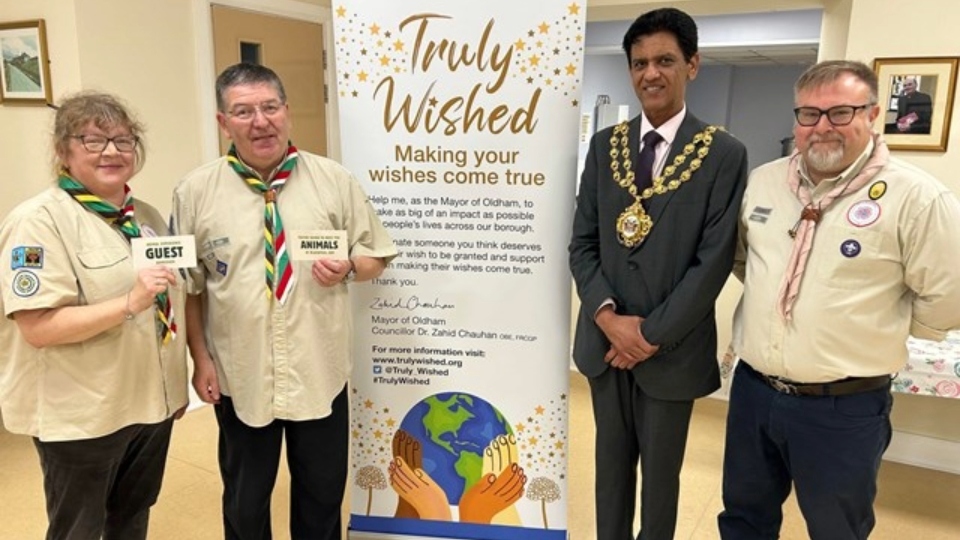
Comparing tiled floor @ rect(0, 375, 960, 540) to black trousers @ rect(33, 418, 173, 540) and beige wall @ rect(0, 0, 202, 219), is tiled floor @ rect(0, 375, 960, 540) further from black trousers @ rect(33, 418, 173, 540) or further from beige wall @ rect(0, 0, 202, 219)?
beige wall @ rect(0, 0, 202, 219)

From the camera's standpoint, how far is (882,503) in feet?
8.75

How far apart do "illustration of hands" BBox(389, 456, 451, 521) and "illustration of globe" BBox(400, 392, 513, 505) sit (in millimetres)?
27

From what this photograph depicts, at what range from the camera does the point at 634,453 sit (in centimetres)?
192

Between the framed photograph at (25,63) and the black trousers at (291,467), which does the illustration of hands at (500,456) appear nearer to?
the black trousers at (291,467)

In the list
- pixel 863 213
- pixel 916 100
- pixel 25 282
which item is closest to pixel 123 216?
pixel 25 282

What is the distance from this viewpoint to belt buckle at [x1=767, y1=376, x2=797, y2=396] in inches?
65.4

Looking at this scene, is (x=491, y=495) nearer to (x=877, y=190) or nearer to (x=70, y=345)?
(x=70, y=345)

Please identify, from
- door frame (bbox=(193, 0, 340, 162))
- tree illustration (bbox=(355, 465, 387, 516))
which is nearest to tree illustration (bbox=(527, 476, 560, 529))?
tree illustration (bbox=(355, 465, 387, 516))

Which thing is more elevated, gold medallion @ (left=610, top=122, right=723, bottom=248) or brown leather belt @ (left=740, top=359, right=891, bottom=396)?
gold medallion @ (left=610, top=122, right=723, bottom=248)

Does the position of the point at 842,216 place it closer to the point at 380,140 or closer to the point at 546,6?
the point at 546,6

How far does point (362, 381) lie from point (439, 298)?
41cm

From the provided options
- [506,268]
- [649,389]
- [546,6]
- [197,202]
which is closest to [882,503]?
[649,389]

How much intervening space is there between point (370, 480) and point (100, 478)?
0.91m

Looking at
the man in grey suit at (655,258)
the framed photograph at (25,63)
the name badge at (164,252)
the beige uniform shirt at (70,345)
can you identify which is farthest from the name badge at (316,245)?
the framed photograph at (25,63)
